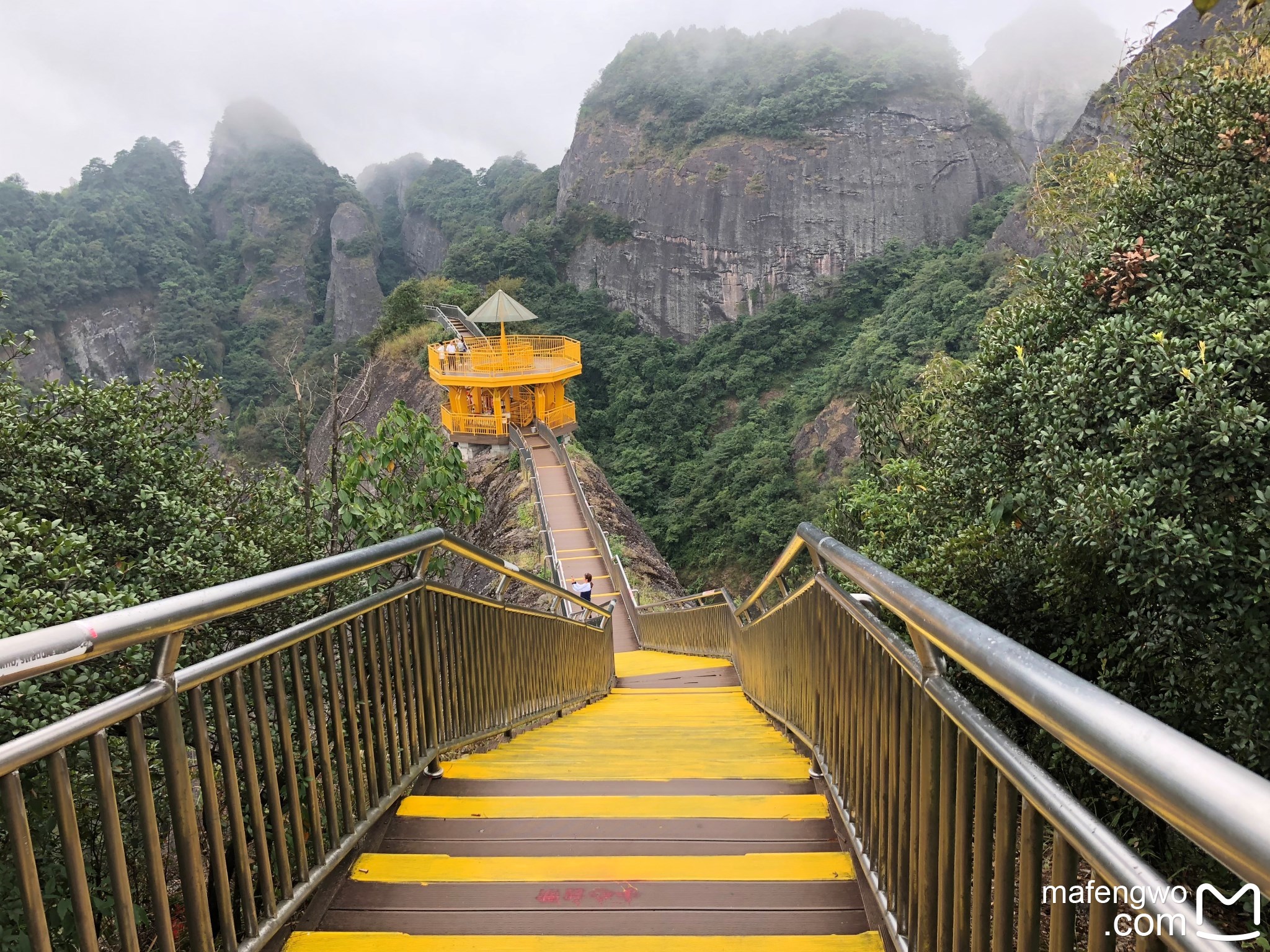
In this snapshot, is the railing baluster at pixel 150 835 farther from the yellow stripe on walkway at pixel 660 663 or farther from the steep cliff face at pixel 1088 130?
the steep cliff face at pixel 1088 130

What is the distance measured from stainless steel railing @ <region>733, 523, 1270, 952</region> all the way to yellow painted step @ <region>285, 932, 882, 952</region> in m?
0.20

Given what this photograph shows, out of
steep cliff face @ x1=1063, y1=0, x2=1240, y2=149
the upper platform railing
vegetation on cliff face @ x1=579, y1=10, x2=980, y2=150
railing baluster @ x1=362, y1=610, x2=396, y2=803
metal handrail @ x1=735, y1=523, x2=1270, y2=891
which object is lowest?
railing baluster @ x1=362, y1=610, x2=396, y2=803

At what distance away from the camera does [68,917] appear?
241 cm

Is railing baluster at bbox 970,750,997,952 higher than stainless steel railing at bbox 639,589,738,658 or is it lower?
higher

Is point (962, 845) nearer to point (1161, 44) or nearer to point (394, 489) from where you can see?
point (394, 489)

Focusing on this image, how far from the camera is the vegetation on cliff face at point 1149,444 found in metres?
4.32

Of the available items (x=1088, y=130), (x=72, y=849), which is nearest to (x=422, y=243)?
(x=1088, y=130)

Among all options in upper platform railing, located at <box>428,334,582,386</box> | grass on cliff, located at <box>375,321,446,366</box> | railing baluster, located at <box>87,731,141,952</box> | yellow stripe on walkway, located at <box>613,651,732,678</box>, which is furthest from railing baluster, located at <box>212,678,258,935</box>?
grass on cliff, located at <box>375,321,446,366</box>

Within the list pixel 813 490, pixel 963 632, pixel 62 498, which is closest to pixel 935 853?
pixel 963 632

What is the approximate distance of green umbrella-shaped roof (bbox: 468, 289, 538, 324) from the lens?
2228cm

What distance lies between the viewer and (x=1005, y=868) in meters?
1.42

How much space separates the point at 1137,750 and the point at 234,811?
1.87 meters

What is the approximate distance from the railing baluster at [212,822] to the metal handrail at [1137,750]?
1586 mm

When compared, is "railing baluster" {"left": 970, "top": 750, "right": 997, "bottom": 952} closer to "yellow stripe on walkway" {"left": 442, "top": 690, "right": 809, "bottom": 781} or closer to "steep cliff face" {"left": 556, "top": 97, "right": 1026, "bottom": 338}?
"yellow stripe on walkway" {"left": 442, "top": 690, "right": 809, "bottom": 781}
